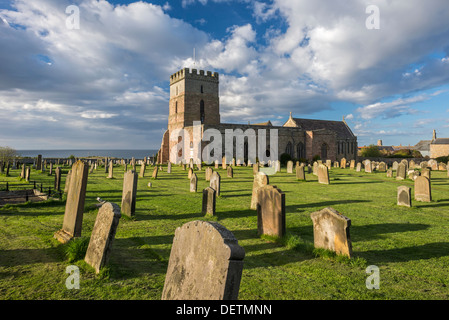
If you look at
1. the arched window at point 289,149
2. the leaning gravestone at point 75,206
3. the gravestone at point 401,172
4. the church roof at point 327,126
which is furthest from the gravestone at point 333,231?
the church roof at point 327,126

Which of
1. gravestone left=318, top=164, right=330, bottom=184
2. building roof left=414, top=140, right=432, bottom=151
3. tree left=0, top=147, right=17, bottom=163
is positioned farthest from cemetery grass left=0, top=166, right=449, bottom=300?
building roof left=414, top=140, right=432, bottom=151

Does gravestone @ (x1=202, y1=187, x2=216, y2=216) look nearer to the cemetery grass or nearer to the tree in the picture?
the cemetery grass

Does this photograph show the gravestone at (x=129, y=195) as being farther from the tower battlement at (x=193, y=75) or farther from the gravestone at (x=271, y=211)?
the tower battlement at (x=193, y=75)

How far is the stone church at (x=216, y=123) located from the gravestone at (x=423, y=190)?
2543cm

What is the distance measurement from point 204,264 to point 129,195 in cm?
586

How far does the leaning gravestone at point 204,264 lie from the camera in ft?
7.76

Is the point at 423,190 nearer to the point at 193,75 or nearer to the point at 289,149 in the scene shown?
the point at 289,149

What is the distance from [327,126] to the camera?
47625mm

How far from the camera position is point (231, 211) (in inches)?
330
